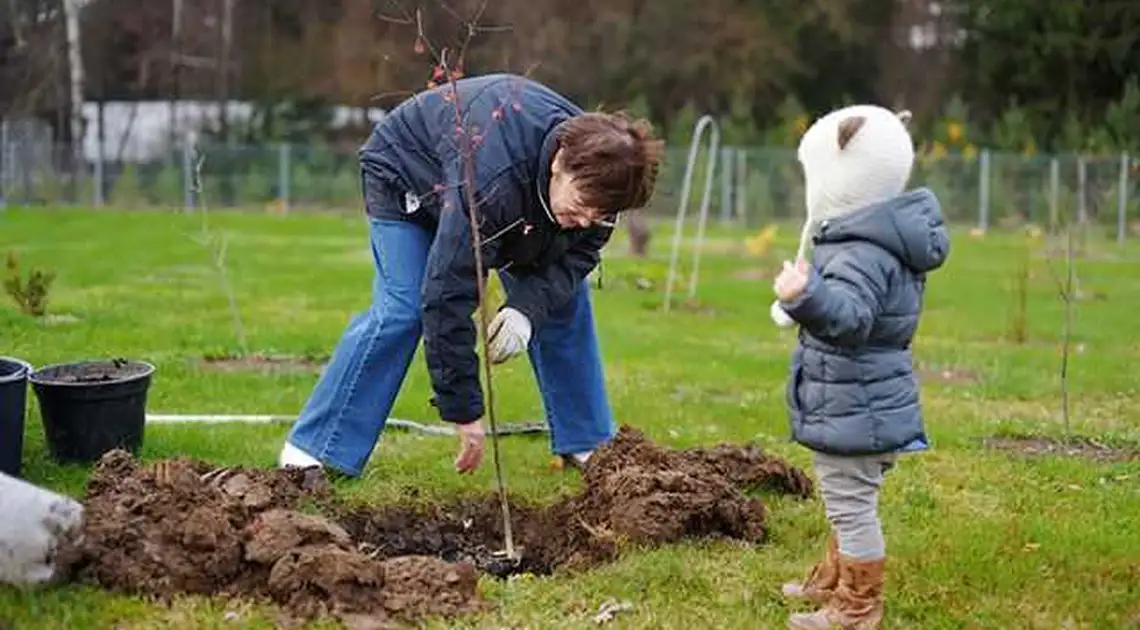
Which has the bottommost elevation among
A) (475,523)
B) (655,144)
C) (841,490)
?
(475,523)

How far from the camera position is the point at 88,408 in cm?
450

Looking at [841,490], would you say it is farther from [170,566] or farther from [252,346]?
[252,346]

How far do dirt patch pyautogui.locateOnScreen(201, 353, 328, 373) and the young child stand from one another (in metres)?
4.18

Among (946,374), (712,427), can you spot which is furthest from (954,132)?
(712,427)

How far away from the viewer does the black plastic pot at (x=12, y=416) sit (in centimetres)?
407

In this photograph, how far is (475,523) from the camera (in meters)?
4.28

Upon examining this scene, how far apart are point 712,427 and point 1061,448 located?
1434 mm

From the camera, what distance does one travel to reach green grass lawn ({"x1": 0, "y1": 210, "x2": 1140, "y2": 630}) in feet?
11.2

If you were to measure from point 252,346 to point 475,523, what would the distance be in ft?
12.4

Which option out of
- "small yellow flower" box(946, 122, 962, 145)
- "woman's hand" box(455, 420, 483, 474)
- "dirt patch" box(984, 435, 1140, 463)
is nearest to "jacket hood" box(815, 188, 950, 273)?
"woman's hand" box(455, 420, 483, 474)

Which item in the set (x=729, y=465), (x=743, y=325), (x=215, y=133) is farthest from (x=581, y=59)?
(x=729, y=465)

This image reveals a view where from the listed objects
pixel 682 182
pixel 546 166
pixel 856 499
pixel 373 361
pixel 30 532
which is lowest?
pixel 30 532

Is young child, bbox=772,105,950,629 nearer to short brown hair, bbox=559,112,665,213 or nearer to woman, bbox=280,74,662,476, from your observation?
short brown hair, bbox=559,112,665,213

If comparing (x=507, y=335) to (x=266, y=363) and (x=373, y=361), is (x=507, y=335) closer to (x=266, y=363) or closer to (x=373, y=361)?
(x=373, y=361)
